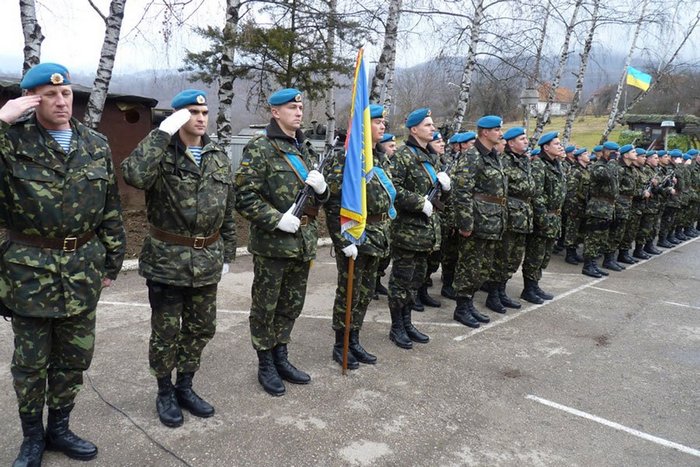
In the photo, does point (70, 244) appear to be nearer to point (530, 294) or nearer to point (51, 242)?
point (51, 242)

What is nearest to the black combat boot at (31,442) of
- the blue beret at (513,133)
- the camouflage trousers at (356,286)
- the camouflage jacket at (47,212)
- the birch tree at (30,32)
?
the camouflage jacket at (47,212)

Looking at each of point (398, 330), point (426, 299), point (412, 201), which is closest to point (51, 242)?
point (412, 201)

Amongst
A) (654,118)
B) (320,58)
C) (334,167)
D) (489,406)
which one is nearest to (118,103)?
(320,58)

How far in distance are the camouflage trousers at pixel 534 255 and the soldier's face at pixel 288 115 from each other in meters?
4.02

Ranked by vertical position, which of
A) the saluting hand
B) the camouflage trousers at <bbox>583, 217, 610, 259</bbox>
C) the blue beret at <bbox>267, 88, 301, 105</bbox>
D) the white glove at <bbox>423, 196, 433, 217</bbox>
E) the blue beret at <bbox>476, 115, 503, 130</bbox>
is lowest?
the camouflage trousers at <bbox>583, 217, 610, 259</bbox>

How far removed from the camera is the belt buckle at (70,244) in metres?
2.55

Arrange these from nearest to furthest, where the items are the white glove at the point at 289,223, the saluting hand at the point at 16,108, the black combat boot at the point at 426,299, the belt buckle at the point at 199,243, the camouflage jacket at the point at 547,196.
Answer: the saluting hand at the point at 16,108 → the belt buckle at the point at 199,243 → the white glove at the point at 289,223 → the black combat boot at the point at 426,299 → the camouflage jacket at the point at 547,196

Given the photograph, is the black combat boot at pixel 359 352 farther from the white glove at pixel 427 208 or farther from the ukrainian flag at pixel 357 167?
the white glove at pixel 427 208

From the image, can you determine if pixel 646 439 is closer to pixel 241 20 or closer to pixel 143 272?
pixel 143 272

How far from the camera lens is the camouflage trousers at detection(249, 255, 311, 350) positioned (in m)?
3.50

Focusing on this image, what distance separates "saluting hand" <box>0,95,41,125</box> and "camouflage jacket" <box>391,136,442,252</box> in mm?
2824

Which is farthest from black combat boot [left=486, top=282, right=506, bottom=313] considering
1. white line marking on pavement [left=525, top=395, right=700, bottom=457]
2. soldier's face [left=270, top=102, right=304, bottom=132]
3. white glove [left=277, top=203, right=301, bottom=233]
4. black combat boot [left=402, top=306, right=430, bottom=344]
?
soldier's face [left=270, top=102, right=304, bottom=132]

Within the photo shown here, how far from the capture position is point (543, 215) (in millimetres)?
6332

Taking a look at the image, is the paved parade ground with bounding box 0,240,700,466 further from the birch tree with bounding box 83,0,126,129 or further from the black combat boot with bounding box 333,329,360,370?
the birch tree with bounding box 83,0,126,129
